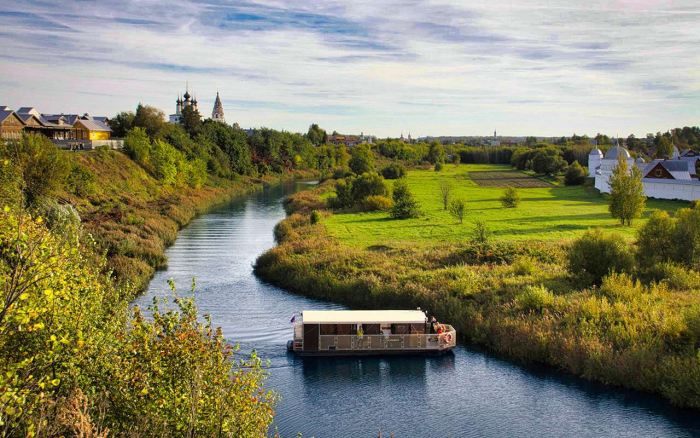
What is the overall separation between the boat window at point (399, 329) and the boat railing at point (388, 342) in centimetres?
25

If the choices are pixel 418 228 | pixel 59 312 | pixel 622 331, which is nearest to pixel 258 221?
pixel 418 228

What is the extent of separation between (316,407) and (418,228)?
114 feet

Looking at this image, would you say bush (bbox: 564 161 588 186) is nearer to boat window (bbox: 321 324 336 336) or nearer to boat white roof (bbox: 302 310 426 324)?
boat white roof (bbox: 302 310 426 324)

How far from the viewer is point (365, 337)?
2858 centimetres

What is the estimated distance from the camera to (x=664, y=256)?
120ft

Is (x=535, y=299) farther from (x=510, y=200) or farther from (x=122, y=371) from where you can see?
(x=510, y=200)

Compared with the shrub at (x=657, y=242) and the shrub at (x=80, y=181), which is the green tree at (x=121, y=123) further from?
the shrub at (x=657, y=242)

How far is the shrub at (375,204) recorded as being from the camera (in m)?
71.9

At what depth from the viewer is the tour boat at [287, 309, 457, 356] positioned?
28484 millimetres

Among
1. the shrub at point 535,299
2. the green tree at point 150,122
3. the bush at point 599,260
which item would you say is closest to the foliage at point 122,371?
the shrub at point 535,299

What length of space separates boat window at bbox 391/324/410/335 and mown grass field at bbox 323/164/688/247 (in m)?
19.3

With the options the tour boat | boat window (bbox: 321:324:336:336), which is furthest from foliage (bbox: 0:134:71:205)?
boat window (bbox: 321:324:336:336)

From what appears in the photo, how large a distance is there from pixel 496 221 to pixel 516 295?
29.9m

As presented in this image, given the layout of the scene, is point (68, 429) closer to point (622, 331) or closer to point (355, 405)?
point (355, 405)
